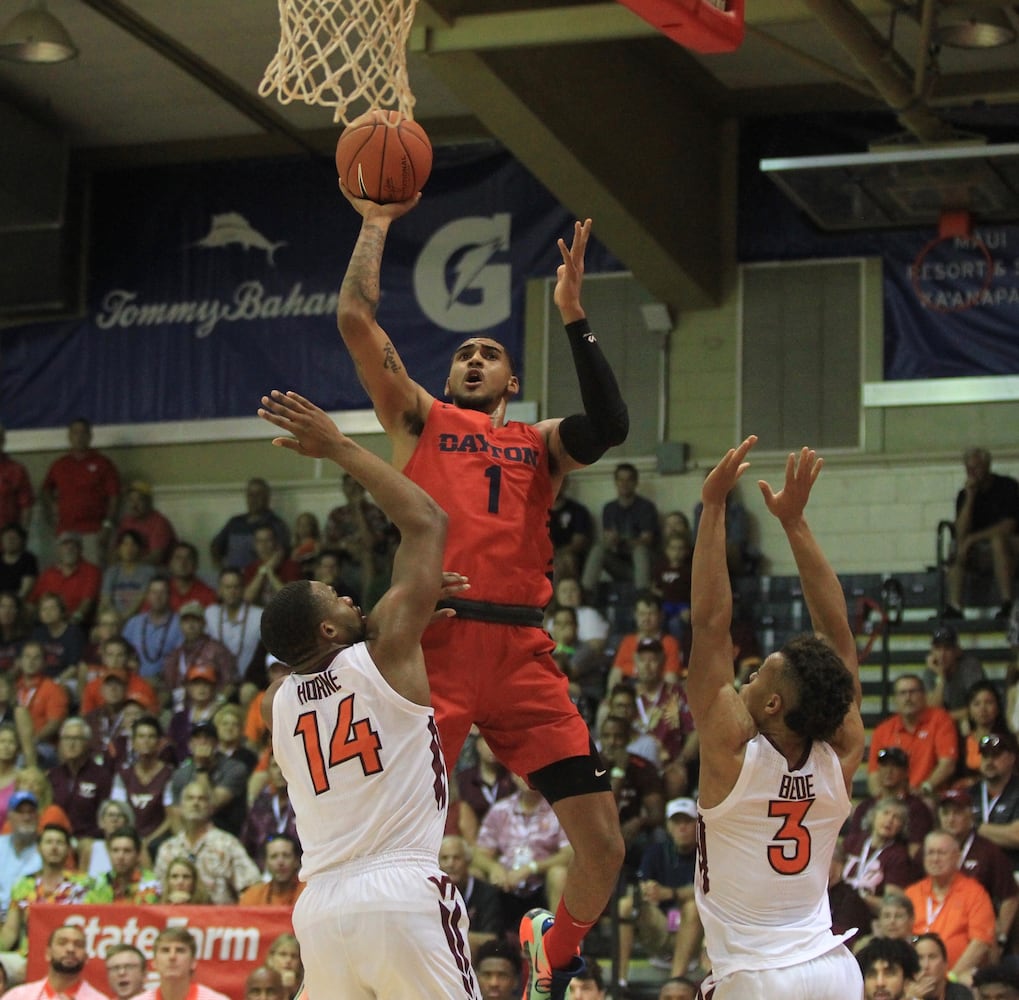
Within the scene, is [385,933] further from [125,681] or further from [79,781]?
[125,681]

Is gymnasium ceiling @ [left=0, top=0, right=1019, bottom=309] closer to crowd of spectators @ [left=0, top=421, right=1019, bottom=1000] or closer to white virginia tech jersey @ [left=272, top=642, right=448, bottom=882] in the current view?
crowd of spectators @ [left=0, top=421, right=1019, bottom=1000]

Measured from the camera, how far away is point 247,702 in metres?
15.9

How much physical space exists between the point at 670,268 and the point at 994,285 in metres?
3.18

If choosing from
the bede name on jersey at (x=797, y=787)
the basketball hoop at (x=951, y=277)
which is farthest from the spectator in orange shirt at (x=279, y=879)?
the basketball hoop at (x=951, y=277)

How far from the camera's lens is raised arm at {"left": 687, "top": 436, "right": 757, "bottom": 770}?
579 cm

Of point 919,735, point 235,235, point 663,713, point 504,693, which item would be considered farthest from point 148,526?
point 504,693

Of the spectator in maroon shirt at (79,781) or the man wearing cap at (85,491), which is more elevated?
the man wearing cap at (85,491)

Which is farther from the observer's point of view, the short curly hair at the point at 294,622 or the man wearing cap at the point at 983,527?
the man wearing cap at the point at 983,527

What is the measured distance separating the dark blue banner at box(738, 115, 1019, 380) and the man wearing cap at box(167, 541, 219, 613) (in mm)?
6394

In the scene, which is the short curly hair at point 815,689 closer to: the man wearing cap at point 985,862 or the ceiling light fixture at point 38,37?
the man wearing cap at point 985,862

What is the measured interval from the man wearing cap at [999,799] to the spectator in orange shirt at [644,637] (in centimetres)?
327

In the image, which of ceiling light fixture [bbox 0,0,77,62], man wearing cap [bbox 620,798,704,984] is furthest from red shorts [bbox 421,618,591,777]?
ceiling light fixture [bbox 0,0,77,62]

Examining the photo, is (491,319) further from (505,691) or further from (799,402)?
(505,691)

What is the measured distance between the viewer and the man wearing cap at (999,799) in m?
12.1
